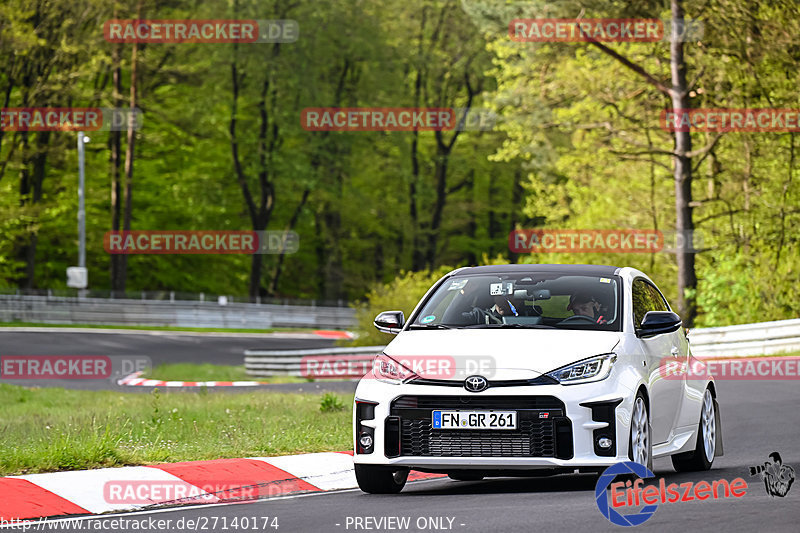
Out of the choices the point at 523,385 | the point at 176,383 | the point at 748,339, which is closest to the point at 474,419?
the point at 523,385

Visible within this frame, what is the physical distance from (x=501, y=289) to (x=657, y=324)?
131cm

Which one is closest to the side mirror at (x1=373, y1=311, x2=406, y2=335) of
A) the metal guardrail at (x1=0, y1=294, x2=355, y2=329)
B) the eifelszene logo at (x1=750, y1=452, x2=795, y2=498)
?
the eifelszene logo at (x1=750, y1=452, x2=795, y2=498)

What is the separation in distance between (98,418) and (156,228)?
5267 cm

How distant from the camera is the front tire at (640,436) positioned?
905 centimetres

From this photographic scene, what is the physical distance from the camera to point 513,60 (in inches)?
1897

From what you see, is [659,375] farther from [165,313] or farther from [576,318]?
[165,313]

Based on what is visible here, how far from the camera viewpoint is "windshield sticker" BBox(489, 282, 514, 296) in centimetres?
1038

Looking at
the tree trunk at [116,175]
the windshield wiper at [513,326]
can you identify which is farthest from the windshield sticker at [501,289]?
the tree trunk at [116,175]

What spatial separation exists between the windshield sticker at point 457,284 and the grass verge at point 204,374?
19.8 m

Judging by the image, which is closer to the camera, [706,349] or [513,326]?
[513,326]

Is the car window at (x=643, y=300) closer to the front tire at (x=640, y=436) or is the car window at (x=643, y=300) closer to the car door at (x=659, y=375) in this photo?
the car door at (x=659, y=375)

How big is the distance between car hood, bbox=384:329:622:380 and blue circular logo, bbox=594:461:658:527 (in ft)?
2.59

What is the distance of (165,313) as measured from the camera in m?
54.8

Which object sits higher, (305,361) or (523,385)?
(523,385)
